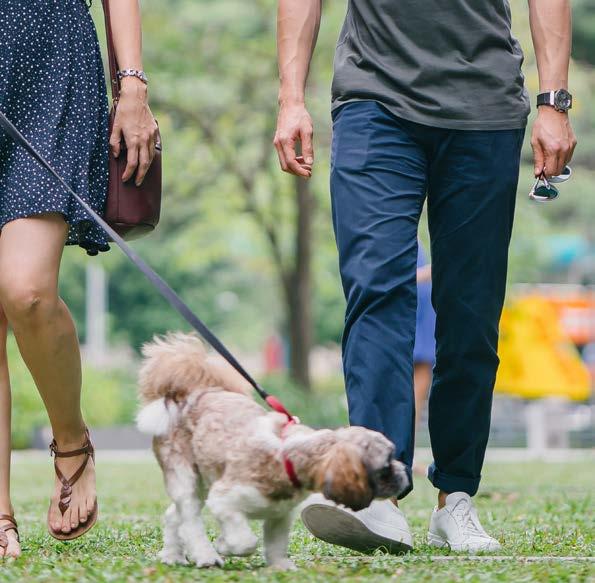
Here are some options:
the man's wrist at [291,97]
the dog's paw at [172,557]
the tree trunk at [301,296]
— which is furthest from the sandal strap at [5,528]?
the tree trunk at [301,296]

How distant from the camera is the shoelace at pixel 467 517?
14.2 feet

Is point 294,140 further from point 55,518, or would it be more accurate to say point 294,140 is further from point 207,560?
point 55,518

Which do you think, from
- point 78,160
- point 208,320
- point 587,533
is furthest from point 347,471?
point 208,320

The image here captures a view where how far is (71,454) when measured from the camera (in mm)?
4477

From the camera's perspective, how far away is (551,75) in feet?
14.8

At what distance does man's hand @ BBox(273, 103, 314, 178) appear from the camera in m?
4.15

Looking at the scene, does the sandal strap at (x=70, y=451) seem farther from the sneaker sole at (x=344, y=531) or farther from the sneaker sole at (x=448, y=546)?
the sneaker sole at (x=448, y=546)

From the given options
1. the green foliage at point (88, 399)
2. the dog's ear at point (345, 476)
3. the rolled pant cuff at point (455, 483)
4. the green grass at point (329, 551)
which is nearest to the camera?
the dog's ear at point (345, 476)

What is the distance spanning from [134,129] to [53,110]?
0.88 ft

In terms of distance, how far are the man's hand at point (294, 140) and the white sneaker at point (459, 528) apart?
1.21 metres

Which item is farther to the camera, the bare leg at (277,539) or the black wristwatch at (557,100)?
the black wristwatch at (557,100)

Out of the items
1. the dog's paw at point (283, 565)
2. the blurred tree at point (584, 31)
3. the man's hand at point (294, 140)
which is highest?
the blurred tree at point (584, 31)

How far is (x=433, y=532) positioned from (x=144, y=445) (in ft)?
45.4

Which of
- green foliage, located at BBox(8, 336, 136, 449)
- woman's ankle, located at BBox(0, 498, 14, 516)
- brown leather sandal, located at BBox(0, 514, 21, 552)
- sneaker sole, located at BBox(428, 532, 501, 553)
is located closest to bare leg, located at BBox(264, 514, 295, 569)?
sneaker sole, located at BBox(428, 532, 501, 553)
